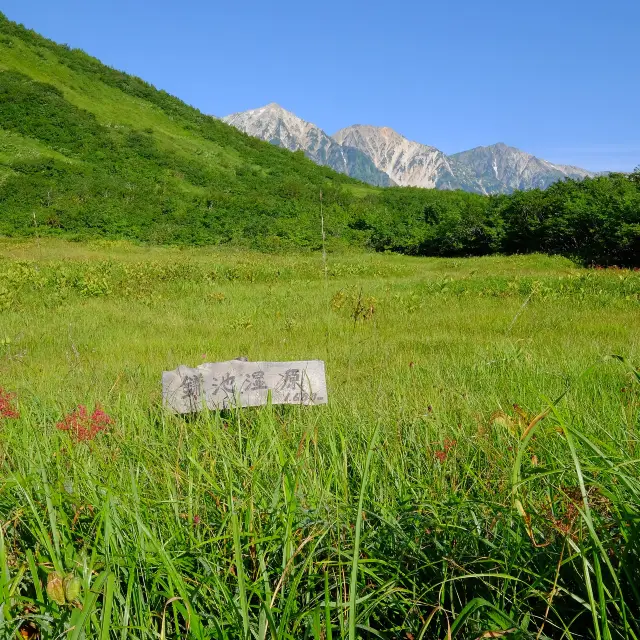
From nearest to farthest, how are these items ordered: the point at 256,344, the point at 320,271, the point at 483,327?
the point at 256,344 < the point at 483,327 < the point at 320,271

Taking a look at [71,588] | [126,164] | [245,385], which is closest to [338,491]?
[71,588]

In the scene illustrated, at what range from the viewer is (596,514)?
1.60 m

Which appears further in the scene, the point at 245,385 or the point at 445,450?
the point at 245,385

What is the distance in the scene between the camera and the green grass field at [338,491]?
1.35m

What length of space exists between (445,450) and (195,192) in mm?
32893

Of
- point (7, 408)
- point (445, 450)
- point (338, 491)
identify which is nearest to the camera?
point (338, 491)

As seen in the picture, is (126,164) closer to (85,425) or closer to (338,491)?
(85,425)

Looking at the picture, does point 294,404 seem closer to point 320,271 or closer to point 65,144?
point 320,271

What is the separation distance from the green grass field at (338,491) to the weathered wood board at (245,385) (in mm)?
110

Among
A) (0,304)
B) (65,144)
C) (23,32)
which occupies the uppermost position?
(23,32)

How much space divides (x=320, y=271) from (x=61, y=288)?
252 inches

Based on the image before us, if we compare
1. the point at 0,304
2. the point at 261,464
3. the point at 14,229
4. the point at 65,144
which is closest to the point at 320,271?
the point at 0,304

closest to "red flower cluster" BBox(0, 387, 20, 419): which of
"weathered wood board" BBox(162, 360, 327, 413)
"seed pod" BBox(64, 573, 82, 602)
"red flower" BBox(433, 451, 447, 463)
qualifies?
"weathered wood board" BBox(162, 360, 327, 413)

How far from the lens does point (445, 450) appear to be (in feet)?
7.59
